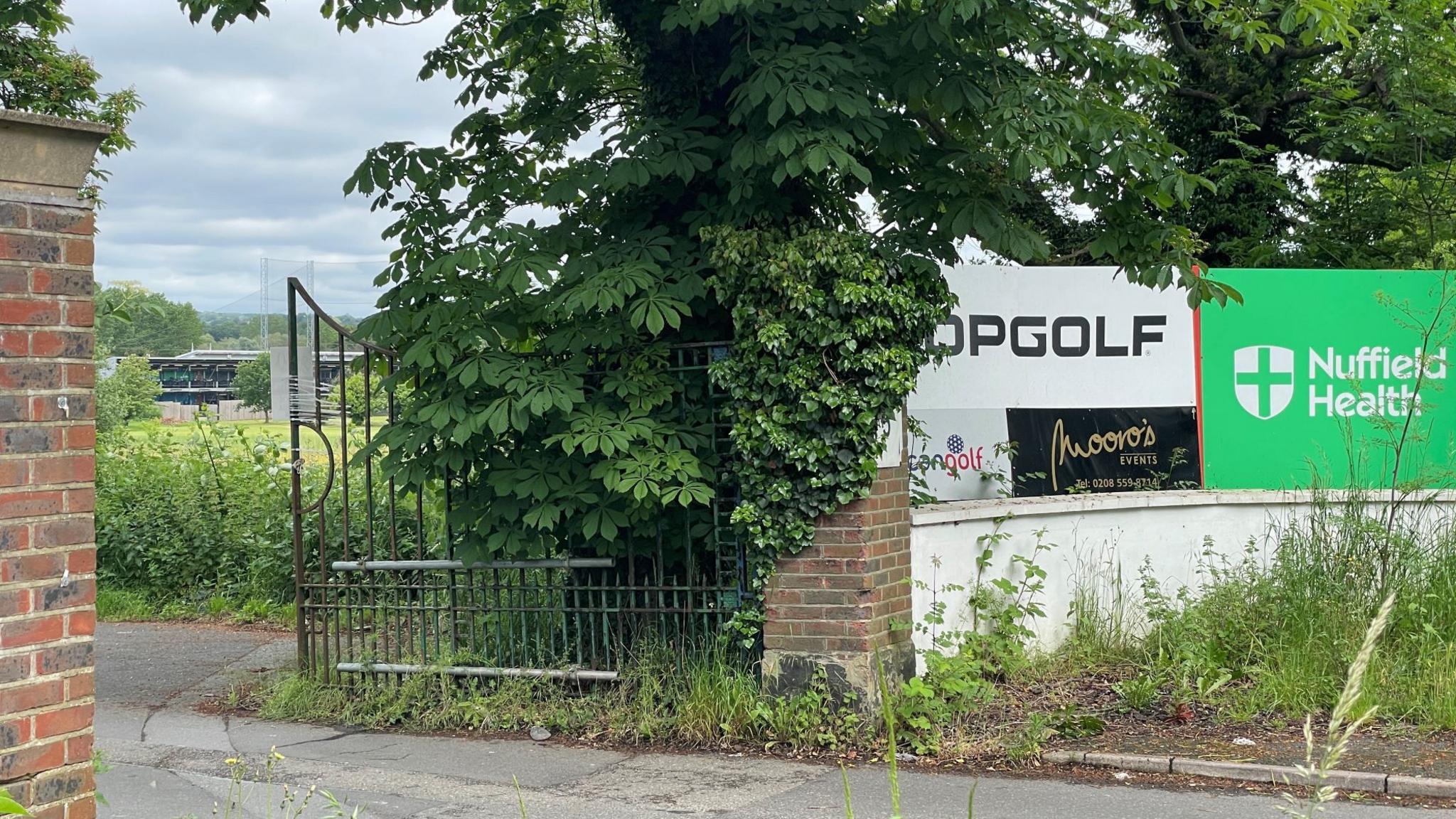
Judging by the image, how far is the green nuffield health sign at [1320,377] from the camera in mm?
9602

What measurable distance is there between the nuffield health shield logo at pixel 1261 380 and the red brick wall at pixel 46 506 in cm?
854

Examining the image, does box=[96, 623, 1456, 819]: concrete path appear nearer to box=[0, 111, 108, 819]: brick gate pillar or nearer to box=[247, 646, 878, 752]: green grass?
box=[247, 646, 878, 752]: green grass

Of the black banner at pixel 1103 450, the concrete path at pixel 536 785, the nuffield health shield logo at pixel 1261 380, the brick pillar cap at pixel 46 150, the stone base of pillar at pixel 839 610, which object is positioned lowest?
the concrete path at pixel 536 785

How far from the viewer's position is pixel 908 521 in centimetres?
767

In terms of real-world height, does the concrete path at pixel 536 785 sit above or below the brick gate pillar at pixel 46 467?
below

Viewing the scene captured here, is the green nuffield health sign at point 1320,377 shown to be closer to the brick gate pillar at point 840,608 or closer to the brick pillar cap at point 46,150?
the brick gate pillar at point 840,608

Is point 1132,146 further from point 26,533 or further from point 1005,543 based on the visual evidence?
point 26,533

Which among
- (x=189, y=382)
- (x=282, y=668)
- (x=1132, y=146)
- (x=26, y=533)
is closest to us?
(x=26, y=533)

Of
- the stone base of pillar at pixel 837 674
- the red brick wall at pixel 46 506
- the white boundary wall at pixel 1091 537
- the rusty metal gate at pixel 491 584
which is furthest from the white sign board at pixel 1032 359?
the red brick wall at pixel 46 506

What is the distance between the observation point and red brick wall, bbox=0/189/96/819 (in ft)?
11.1

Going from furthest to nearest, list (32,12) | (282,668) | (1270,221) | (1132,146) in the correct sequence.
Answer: (1270,221)
(282,668)
(32,12)
(1132,146)

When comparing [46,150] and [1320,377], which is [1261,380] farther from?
[46,150]

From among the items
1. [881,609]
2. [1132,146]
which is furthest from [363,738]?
[1132,146]

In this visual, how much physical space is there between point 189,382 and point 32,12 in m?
18.8
